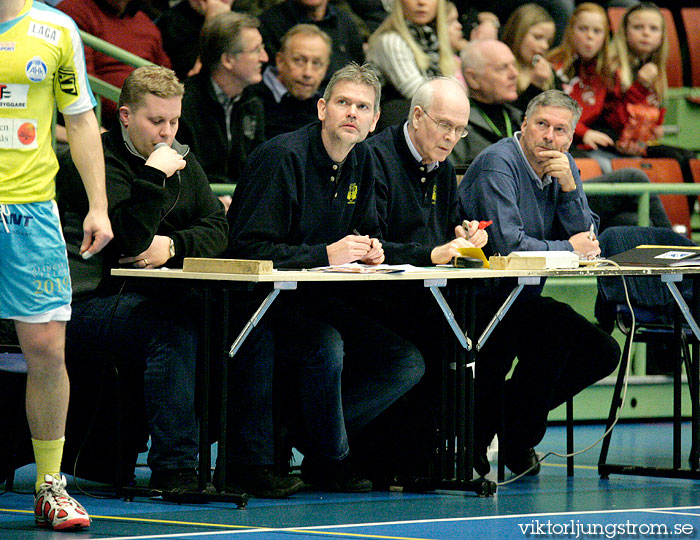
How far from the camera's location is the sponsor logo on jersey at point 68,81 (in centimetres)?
374

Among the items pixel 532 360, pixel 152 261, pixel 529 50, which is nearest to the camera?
pixel 152 261

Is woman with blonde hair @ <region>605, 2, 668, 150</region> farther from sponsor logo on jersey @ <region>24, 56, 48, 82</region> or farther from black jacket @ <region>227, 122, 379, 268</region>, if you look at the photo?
sponsor logo on jersey @ <region>24, 56, 48, 82</region>

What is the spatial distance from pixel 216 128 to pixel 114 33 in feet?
2.69

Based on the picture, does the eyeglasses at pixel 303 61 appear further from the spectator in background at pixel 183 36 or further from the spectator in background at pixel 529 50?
the spectator in background at pixel 529 50

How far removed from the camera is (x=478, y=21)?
8680 millimetres

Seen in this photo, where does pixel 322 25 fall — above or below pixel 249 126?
above

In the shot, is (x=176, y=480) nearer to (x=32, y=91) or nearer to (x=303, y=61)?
(x=32, y=91)

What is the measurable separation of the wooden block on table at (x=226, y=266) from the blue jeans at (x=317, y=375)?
1.23 ft

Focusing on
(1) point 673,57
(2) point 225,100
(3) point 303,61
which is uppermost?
(1) point 673,57

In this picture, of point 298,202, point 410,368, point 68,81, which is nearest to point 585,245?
point 410,368

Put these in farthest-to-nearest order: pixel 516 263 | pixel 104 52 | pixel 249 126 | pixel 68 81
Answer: pixel 249 126, pixel 104 52, pixel 516 263, pixel 68 81

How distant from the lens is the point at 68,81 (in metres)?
3.75

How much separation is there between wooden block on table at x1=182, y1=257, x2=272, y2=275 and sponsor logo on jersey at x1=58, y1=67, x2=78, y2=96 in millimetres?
743

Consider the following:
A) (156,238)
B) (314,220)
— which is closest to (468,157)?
(314,220)
